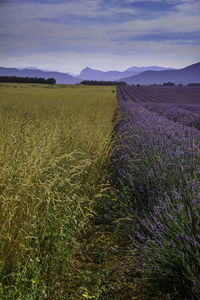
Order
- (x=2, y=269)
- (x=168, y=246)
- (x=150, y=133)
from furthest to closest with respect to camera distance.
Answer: (x=150, y=133), (x=168, y=246), (x=2, y=269)

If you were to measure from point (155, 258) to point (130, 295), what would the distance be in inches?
13.0

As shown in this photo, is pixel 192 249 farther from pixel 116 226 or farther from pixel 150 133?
pixel 150 133

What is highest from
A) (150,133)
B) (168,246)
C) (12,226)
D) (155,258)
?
(150,133)

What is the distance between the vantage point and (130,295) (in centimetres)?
202

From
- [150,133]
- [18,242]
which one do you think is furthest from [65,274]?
[150,133]

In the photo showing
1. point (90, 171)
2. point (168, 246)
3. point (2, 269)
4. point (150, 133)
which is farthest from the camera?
point (150, 133)

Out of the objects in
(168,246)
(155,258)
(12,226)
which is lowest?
(155,258)

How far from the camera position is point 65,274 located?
209cm

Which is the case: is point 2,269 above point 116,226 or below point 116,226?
Answer: above

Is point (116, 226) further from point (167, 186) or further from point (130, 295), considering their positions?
point (130, 295)

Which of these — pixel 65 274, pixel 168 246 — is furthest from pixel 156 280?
pixel 65 274

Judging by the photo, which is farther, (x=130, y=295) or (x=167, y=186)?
(x=167, y=186)

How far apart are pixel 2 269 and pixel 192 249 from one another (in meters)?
1.34

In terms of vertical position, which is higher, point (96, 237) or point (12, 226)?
point (12, 226)
